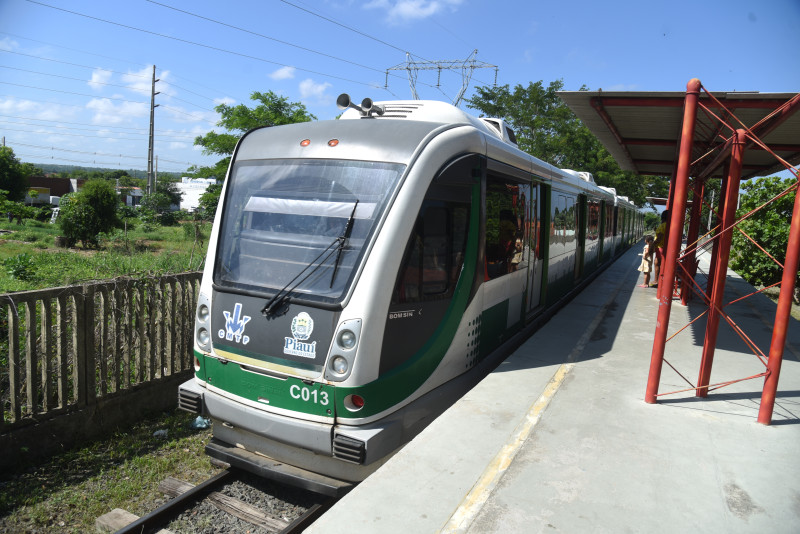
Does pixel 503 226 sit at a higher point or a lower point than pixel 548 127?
lower

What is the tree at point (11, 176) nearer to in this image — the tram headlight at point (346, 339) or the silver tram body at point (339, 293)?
the silver tram body at point (339, 293)

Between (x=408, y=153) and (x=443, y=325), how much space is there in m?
1.54

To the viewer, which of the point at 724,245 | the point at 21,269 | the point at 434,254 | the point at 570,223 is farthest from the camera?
the point at 570,223

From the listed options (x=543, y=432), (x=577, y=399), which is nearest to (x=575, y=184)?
(x=577, y=399)

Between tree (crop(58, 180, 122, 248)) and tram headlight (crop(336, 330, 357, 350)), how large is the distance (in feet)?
76.0

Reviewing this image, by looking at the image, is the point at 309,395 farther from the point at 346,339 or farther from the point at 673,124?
the point at 673,124

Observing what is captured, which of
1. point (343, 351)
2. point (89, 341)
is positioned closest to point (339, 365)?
point (343, 351)

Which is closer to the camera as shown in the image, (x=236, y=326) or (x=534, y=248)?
(x=236, y=326)

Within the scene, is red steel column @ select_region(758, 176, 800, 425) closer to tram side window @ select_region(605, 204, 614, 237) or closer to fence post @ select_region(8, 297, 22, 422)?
fence post @ select_region(8, 297, 22, 422)

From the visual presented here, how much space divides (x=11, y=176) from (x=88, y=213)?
129 feet

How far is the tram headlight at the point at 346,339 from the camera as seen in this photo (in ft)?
13.6

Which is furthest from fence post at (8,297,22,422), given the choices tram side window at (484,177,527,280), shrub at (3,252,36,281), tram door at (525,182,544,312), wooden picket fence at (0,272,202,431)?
tram door at (525,182,544,312)

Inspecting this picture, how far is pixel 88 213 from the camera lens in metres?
24.4

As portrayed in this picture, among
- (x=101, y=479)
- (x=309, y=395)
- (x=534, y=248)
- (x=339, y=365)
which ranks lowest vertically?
(x=101, y=479)
